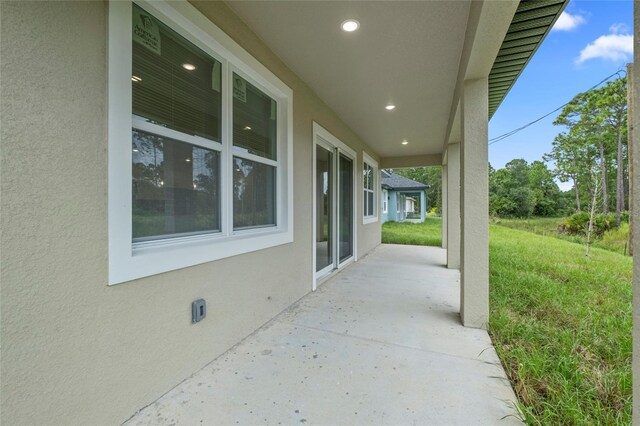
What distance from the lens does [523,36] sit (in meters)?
2.37

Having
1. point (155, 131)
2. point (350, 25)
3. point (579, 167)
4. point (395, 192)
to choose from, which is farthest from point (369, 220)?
point (579, 167)

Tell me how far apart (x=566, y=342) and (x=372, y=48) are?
129 inches

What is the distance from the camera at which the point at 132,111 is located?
1.67m

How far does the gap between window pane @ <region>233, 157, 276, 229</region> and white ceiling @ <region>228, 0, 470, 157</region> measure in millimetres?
1292

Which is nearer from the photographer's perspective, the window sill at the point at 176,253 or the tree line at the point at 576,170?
the window sill at the point at 176,253

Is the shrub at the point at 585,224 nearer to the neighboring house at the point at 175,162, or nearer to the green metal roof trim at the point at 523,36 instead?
the green metal roof trim at the point at 523,36

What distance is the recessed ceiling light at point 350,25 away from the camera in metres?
2.40

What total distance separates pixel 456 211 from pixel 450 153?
3.91 feet

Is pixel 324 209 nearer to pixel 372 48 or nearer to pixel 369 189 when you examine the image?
pixel 372 48

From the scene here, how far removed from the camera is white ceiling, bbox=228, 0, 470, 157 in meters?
2.27

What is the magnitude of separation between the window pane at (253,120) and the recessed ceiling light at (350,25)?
106 cm

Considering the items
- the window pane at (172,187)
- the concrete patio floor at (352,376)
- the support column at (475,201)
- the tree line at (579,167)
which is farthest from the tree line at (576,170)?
the window pane at (172,187)

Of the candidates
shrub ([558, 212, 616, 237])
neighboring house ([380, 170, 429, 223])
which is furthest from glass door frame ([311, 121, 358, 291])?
neighboring house ([380, 170, 429, 223])

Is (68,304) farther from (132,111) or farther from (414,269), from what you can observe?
(414,269)
